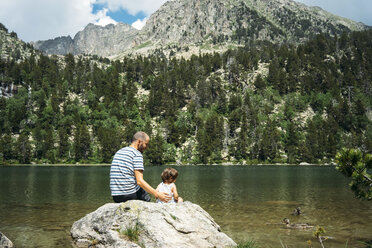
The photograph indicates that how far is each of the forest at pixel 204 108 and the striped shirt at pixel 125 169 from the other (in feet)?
326

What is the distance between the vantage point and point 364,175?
9.09 metres

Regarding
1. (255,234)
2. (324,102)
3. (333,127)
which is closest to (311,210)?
(255,234)

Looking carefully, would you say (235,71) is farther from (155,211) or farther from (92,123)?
(155,211)

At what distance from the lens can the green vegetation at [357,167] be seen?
8785 mm

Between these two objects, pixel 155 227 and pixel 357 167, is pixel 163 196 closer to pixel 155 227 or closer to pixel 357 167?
pixel 155 227

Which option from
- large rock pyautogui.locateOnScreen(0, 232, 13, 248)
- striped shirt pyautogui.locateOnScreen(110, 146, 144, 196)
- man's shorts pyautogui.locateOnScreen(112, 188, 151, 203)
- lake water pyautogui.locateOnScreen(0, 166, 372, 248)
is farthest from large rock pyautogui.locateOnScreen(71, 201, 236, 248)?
large rock pyautogui.locateOnScreen(0, 232, 13, 248)

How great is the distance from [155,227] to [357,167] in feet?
21.0

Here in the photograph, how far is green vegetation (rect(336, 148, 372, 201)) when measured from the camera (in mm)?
8785

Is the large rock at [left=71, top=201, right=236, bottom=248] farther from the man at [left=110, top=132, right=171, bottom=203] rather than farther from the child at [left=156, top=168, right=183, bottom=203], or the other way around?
the child at [left=156, top=168, right=183, bottom=203]

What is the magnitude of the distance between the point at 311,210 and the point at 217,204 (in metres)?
6.89

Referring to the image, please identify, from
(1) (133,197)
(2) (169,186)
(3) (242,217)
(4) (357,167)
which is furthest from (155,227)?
(3) (242,217)

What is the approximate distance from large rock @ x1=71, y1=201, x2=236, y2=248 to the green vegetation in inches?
173

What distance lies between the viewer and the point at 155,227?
7.40m

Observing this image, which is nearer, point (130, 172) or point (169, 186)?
point (130, 172)
